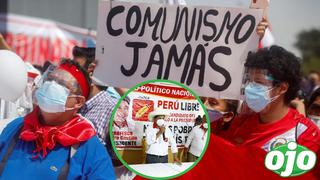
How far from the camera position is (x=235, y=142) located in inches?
117

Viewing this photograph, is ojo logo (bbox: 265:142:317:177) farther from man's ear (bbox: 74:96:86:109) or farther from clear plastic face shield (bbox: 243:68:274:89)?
man's ear (bbox: 74:96:86:109)

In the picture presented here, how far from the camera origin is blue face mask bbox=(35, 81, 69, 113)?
2.71 m

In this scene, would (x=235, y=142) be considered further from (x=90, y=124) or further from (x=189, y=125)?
(x=90, y=124)

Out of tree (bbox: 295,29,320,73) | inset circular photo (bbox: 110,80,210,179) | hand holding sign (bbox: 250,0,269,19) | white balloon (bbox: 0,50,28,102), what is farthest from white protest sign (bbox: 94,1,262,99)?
tree (bbox: 295,29,320,73)

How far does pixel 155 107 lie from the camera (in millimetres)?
2832

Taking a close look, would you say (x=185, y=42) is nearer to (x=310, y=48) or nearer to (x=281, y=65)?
(x=281, y=65)

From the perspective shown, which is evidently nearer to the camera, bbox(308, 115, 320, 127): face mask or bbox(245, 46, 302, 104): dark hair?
bbox(245, 46, 302, 104): dark hair

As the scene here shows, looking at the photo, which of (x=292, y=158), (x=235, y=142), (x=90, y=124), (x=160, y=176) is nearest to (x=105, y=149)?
(x=90, y=124)

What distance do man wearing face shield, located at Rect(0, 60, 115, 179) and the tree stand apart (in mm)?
1764

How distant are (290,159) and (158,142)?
689mm

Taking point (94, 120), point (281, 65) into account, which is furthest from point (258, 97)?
point (94, 120)

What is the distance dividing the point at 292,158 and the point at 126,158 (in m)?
0.85

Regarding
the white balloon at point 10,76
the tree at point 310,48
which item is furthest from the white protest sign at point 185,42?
the tree at point 310,48

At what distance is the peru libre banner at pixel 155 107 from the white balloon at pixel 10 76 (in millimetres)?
629
